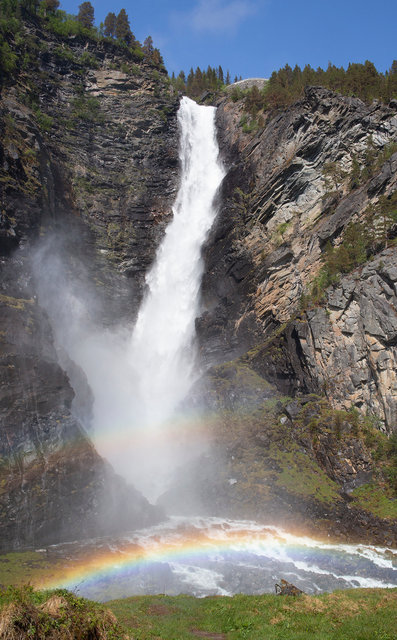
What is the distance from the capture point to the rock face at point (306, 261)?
25.7 metres

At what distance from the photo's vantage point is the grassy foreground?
18.7ft

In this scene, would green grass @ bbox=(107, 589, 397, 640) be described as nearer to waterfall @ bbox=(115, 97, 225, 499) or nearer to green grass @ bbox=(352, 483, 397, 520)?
green grass @ bbox=(352, 483, 397, 520)

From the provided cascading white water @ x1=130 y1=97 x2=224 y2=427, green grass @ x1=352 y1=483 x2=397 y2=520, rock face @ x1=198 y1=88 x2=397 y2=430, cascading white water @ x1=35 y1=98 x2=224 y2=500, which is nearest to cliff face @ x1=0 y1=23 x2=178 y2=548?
cascading white water @ x1=130 y1=97 x2=224 y2=427

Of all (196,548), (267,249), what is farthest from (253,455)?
(267,249)

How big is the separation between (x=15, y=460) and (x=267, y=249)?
2687cm

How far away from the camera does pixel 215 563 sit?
1869 centimetres

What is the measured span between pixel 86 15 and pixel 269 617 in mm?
76905

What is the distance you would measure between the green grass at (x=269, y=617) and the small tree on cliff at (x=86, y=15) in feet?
239

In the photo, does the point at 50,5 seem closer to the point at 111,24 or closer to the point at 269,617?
the point at 111,24

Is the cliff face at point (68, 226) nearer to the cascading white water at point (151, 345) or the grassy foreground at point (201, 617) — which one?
the cascading white water at point (151, 345)

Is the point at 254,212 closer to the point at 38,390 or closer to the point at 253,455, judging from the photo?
the point at 253,455

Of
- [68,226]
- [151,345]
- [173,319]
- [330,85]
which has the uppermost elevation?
[330,85]

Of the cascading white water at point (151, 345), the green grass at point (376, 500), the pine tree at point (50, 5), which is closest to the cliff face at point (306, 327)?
the green grass at point (376, 500)

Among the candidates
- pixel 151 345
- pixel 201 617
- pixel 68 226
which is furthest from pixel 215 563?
pixel 68 226
